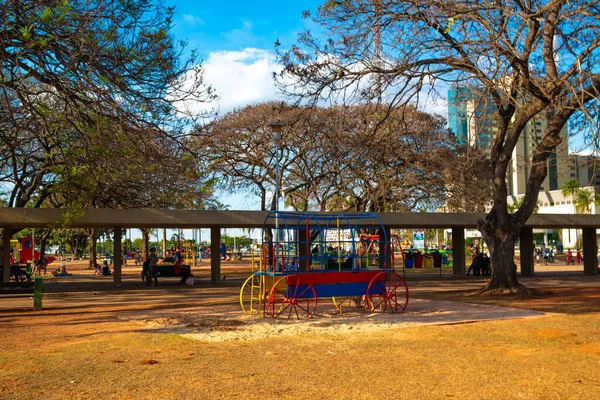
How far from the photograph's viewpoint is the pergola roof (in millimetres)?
21750

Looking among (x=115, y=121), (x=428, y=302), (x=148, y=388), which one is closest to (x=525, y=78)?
(x=428, y=302)

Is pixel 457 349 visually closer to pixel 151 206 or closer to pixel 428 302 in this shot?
pixel 428 302

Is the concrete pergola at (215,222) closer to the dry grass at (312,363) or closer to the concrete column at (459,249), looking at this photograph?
the concrete column at (459,249)

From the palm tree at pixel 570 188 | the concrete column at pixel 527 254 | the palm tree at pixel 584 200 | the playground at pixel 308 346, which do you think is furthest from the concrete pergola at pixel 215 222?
the palm tree at pixel 570 188

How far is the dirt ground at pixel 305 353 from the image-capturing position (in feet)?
23.8

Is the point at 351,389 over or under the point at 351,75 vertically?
under

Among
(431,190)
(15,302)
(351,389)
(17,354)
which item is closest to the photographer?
(351,389)

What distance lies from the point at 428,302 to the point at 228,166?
1766cm

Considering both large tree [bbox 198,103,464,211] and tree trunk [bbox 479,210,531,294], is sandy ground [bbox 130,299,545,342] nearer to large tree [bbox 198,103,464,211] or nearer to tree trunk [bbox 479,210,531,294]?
tree trunk [bbox 479,210,531,294]

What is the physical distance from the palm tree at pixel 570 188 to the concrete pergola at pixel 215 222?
42713mm

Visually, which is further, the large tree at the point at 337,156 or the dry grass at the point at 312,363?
the large tree at the point at 337,156

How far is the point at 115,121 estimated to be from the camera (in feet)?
40.2

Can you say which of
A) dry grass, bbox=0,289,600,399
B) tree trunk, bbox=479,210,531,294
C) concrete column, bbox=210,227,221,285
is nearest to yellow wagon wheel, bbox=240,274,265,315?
dry grass, bbox=0,289,600,399

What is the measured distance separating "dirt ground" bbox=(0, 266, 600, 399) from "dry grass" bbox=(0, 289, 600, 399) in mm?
17
